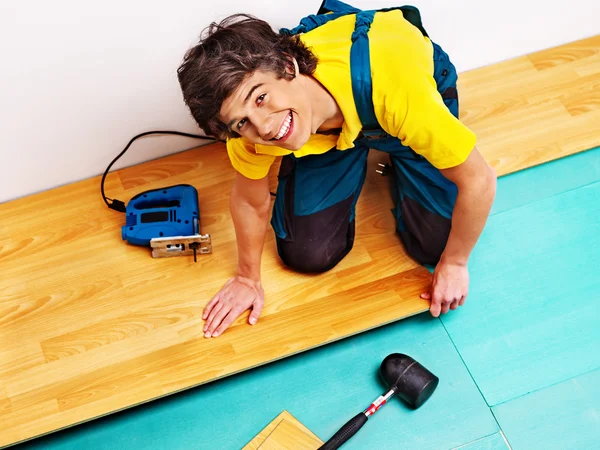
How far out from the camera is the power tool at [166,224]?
2.07 metres

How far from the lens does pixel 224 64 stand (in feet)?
4.69

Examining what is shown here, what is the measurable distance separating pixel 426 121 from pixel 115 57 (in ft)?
2.93

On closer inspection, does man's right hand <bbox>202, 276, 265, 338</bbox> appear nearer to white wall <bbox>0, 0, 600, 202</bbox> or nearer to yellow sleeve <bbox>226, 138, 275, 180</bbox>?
yellow sleeve <bbox>226, 138, 275, 180</bbox>

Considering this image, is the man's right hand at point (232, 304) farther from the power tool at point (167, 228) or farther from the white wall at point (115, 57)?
the white wall at point (115, 57)

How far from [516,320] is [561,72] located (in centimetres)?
91

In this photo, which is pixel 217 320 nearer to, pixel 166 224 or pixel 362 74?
pixel 166 224

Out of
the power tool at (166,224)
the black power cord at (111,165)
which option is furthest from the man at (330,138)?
the black power cord at (111,165)

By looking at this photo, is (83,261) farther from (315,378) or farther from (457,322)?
(457,322)

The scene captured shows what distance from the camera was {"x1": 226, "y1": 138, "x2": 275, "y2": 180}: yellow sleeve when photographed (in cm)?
176

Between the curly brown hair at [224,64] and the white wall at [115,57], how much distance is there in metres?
0.53

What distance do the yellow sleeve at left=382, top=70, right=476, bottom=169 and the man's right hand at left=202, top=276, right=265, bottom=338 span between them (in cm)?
62

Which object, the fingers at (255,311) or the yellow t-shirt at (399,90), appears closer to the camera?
the yellow t-shirt at (399,90)

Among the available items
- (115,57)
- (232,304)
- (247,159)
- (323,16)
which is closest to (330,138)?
(247,159)

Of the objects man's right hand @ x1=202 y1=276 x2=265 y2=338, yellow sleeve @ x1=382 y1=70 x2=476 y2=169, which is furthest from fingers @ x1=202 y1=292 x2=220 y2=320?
yellow sleeve @ x1=382 y1=70 x2=476 y2=169
